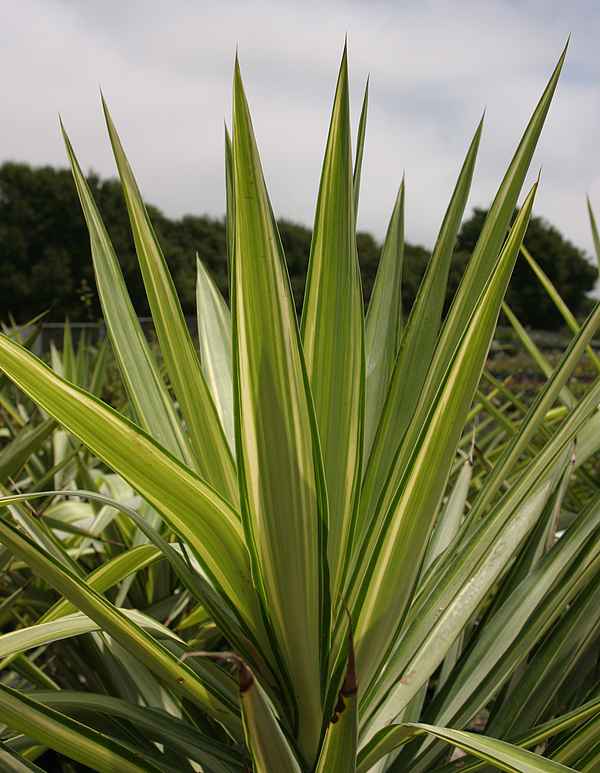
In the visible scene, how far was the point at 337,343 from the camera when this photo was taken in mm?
626

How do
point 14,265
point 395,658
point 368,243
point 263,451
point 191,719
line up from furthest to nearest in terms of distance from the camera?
1. point 368,243
2. point 14,265
3. point 191,719
4. point 395,658
5. point 263,451

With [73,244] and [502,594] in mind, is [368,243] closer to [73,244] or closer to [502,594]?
[73,244]

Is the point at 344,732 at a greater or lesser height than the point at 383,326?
lesser

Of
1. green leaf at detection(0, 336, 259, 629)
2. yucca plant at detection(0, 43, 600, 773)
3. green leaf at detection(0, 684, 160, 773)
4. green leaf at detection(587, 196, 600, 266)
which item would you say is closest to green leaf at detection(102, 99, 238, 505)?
yucca plant at detection(0, 43, 600, 773)

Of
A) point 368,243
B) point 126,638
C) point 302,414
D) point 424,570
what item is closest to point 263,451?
point 302,414

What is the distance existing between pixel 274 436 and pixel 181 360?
17cm

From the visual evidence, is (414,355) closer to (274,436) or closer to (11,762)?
(274,436)

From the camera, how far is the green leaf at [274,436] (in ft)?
1.59

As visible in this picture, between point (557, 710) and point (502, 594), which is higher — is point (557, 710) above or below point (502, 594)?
below

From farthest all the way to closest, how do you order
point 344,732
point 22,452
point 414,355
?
point 22,452 < point 414,355 < point 344,732

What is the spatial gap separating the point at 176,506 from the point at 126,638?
112 mm

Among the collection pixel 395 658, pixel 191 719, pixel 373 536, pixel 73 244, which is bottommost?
pixel 191 719

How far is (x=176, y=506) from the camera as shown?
1.70 ft

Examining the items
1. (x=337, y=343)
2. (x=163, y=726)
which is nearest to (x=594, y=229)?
(x=337, y=343)
